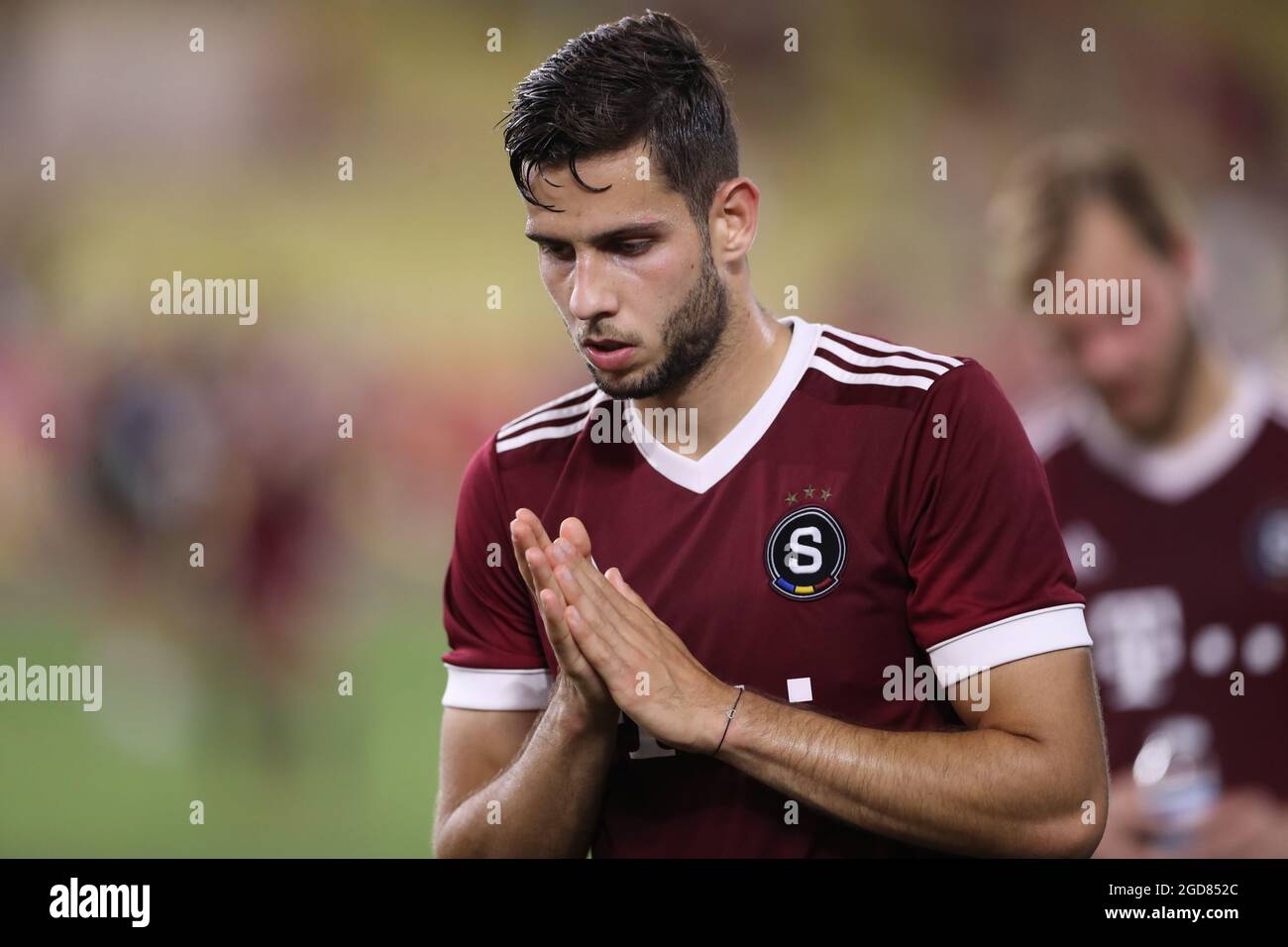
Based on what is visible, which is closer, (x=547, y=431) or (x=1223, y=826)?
(x=547, y=431)

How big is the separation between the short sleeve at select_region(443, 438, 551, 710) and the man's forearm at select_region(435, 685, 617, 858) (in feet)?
0.35

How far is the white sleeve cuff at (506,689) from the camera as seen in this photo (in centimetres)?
157

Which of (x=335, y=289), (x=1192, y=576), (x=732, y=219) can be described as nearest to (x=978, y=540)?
(x=732, y=219)

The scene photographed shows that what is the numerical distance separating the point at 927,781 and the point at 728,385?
1.70 feet

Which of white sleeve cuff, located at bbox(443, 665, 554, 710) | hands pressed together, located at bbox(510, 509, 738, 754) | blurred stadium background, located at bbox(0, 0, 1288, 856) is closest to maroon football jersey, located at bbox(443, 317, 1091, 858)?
white sleeve cuff, located at bbox(443, 665, 554, 710)

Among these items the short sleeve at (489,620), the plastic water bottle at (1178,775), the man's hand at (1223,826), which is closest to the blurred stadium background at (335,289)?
the plastic water bottle at (1178,775)

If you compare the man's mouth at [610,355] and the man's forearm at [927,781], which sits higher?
the man's mouth at [610,355]

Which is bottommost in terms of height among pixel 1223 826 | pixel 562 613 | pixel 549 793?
pixel 1223 826

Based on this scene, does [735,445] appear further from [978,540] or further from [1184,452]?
[1184,452]

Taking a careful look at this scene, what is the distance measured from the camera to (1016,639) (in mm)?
1311

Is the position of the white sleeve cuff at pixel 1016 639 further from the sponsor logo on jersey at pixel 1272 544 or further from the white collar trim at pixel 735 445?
the sponsor logo on jersey at pixel 1272 544

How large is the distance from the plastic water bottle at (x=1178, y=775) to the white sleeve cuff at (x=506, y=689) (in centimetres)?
178

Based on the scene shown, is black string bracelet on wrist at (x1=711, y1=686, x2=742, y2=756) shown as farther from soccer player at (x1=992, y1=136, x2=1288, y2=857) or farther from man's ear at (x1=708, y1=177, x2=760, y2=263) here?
Answer: soccer player at (x1=992, y1=136, x2=1288, y2=857)

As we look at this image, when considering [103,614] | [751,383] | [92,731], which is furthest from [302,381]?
[751,383]
